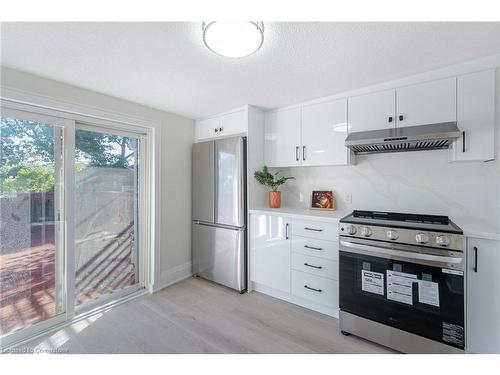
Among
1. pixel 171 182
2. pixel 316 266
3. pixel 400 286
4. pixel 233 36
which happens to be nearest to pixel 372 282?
pixel 400 286

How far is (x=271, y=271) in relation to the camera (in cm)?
255

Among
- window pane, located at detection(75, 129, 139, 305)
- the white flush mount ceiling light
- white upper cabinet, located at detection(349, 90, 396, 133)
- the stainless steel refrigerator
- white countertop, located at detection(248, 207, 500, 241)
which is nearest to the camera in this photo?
the white flush mount ceiling light

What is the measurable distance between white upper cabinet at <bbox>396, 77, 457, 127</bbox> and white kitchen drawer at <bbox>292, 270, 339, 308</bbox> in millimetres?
1593

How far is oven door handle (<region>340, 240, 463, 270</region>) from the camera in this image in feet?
5.06

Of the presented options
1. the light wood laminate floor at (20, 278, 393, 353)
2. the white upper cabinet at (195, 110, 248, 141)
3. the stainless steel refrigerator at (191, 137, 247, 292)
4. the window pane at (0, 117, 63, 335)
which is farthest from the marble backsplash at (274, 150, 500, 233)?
the window pane at (0, 117, 63, 335)

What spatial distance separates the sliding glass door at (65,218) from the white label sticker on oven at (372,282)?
239cm

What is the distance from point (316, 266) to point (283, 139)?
1466mm

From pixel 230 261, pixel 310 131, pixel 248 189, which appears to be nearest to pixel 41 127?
pixel 248 189

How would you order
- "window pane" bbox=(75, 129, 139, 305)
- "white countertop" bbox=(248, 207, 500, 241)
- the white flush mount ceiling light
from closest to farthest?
1. the white flush mount ceiling light
2. "white countertop" bbox=(248, 207, 500, 241)
3. "window pane" bbox=(75, 129, 139, 305)

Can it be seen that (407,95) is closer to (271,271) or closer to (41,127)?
(271,271)

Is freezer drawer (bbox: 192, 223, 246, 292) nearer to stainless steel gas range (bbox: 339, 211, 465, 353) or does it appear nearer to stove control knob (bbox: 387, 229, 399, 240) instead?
stainless steel gas range (bbox: 339, 211, 465, 353)

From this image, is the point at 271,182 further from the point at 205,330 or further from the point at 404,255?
the point at 205,330

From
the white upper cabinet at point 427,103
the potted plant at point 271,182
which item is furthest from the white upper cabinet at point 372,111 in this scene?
the potted plant at point 271,182
